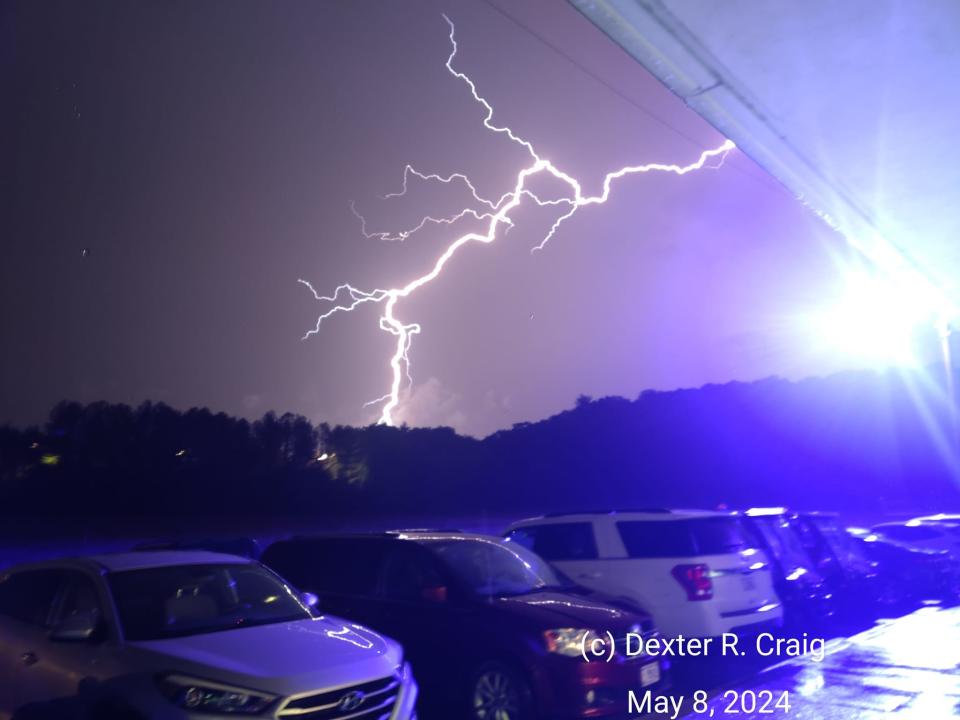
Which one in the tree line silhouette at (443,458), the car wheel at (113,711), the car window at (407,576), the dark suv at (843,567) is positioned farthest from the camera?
the tree line silhouette at (443,458)

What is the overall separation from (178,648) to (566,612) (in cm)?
289

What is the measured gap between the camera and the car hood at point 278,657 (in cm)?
411

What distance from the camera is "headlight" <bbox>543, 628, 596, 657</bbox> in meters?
5.55

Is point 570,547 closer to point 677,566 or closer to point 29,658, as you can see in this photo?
point 677,566

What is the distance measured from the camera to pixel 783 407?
59.0 metres

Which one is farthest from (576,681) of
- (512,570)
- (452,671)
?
(512,570)

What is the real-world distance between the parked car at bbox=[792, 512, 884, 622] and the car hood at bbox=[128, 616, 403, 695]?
24.6ft

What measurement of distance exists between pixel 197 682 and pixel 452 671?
2.38 meters

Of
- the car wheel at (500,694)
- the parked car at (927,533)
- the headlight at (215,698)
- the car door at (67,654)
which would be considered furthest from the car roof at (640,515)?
the parked car at (927,533)

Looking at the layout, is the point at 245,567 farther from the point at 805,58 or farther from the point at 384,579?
the point at 805,58

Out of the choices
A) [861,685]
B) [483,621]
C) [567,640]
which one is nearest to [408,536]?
[483,621]

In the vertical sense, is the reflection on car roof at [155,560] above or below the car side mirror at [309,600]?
above

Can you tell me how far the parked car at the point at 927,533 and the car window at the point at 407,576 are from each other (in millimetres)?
10565

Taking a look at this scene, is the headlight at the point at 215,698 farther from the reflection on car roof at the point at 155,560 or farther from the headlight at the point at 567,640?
the headlight at the point at 567,640
